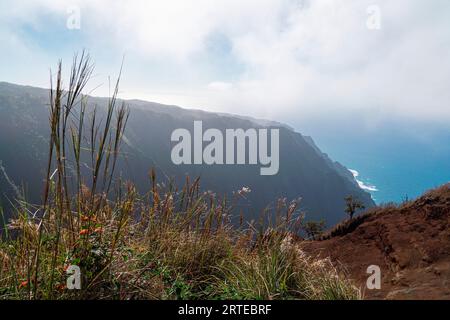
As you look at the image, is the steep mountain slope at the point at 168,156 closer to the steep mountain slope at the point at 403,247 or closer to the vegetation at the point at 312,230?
the vegetation at the point at 312,230

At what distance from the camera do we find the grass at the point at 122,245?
88.4 inches

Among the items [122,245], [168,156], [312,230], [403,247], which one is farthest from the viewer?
[168,156]

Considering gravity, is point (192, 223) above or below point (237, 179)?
above

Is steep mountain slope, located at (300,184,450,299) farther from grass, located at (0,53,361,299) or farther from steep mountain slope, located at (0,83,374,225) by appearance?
steep mountain slope, located at (0,83,374,225)

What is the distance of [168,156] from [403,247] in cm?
10523

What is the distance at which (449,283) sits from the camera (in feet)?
9.02

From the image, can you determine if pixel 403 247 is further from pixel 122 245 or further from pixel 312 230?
pixel 312 230

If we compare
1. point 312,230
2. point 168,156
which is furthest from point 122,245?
point 168,156

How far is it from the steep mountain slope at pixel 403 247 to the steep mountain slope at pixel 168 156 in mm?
29118

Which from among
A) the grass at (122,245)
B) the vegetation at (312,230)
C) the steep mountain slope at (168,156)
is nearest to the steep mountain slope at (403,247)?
the grass at (122,245)

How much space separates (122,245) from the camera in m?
3.17
